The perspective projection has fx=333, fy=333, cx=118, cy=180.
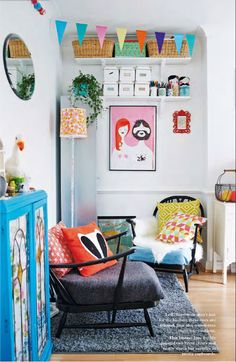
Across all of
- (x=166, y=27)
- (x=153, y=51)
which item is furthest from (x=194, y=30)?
(x=153, y=51)

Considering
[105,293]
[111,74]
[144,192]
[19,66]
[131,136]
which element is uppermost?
[111,74]

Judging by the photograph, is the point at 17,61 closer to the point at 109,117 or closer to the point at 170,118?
the point at 109,117

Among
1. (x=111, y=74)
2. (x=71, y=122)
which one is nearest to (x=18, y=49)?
(x=71, y=122)

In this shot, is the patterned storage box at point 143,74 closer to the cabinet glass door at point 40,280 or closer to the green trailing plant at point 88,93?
the green trailing plant at point 88,93

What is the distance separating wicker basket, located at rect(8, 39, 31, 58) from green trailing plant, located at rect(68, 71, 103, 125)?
32.8 inches

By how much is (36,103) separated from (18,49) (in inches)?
16.3

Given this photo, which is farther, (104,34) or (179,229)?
(179,229)

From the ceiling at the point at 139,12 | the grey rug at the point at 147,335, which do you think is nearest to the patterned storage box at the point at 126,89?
the ceiling at the point at 139,12

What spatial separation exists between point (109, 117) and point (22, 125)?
1282 millimetres

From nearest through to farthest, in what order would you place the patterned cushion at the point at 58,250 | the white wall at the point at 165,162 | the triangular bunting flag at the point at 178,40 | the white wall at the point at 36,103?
the white wall at the point at 36,103, the patterned cushion at the point at 58,250, the triangular bunting flag at the point at 178,40, the white wall at the point at 165,162

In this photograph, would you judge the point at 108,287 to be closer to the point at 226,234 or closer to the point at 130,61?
the point at 226,234

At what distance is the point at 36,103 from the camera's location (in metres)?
1.96

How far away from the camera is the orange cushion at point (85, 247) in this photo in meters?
1.81

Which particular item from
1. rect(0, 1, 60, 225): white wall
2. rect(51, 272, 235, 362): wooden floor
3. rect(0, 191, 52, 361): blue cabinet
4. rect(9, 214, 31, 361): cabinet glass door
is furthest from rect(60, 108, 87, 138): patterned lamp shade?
rect(51, 272, 235, 362): wooden floor
